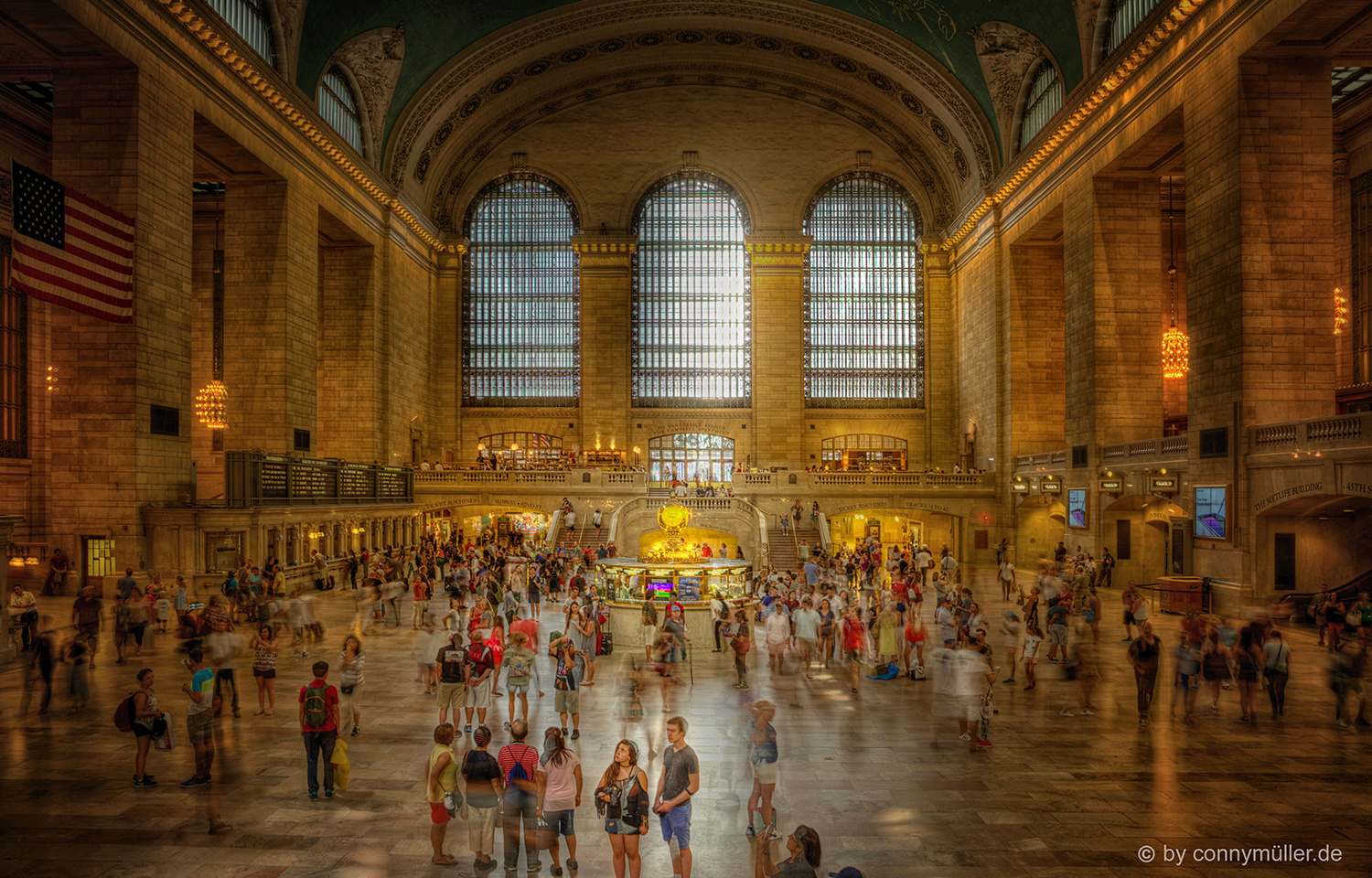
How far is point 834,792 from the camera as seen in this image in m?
8.08

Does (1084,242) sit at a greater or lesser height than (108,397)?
greater

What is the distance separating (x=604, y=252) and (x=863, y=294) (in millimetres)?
13174

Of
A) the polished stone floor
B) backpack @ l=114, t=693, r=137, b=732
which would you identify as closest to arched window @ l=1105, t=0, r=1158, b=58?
the polished stone floor

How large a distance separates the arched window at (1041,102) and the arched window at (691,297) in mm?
14844

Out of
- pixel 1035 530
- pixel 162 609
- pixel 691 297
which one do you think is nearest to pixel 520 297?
pixel 691 297

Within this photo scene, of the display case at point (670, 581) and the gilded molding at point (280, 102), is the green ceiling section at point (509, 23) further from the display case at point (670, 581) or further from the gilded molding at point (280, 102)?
the display case at point (670, 581)

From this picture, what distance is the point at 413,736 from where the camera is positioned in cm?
993

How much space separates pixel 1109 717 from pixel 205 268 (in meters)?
35.5

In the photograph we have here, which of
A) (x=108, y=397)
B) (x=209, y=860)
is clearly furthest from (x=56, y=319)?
(x=209, y=860)

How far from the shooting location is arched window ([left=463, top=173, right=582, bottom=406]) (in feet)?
143

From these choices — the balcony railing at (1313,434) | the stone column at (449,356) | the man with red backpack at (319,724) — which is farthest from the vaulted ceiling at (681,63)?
the man with red backpack at (319,724)

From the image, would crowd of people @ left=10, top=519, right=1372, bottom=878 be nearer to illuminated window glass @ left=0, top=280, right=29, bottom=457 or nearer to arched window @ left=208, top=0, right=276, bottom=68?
illuminated window glass @ left=0, top=280, right=29, bottom=457

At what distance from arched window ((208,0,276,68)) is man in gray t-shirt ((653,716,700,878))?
24585 millimetres

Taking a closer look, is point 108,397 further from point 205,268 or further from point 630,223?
point 630,223
